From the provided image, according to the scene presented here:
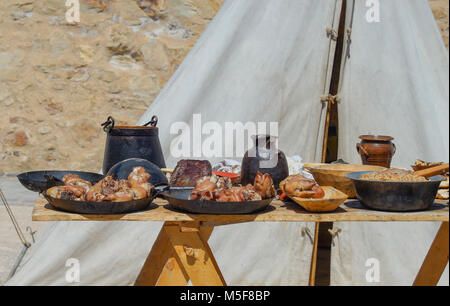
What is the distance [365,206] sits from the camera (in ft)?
4.09

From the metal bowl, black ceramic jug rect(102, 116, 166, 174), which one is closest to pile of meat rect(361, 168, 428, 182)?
the metal bowl

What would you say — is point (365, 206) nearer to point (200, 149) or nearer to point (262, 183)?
point (262, 183)

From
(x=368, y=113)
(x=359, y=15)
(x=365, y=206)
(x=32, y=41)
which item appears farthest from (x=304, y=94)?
(x=32, y=41)

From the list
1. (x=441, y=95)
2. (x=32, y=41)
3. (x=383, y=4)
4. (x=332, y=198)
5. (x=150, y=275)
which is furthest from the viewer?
(x=32, y=41)

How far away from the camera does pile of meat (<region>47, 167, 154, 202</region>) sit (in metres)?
1.14

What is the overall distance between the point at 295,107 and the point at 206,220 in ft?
4.27

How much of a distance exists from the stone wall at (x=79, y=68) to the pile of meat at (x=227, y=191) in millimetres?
2899

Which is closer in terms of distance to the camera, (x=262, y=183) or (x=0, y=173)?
(x=262, y=183)

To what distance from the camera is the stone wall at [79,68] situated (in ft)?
13.1

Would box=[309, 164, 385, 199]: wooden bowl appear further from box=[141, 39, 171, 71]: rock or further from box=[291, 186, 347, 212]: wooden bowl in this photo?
box=[141, 39, 171, 71]: rock

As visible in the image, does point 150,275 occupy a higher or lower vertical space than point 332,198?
lower

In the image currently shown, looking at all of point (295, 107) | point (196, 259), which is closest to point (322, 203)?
point (196, 259)

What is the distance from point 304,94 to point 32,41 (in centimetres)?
263

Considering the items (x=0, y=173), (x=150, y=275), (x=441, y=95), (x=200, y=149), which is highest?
(x=441, y=95)
